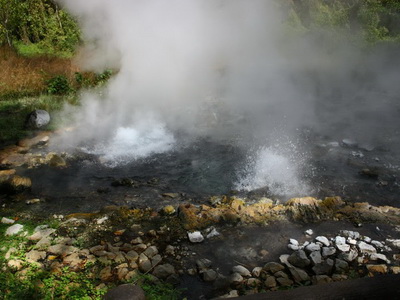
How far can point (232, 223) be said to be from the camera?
4.00 m

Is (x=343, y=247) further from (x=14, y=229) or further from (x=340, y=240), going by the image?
(x=14, y=229)

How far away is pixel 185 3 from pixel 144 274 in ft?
23.9

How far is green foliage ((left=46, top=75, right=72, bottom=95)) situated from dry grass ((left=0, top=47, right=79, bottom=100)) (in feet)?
0.67

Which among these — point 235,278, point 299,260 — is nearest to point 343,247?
point 299,260

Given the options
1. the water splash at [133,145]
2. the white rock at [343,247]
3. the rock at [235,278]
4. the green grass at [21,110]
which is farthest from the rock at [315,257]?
the green grass at [21,110]

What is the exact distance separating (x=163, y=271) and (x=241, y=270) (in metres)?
0.78

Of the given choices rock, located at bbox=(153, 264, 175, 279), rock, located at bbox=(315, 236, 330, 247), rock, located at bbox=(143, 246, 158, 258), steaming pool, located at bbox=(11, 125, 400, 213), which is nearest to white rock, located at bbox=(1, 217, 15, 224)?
steaming pool, located at bbox=(11, 125, 400, 213)

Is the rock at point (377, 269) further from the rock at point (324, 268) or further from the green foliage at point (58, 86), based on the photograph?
the green foliage at point (58, 86)

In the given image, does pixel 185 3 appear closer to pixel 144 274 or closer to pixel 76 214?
pixel 76 214

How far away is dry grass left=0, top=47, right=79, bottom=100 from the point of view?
8.59m

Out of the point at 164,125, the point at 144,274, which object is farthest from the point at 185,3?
the point at 144,274

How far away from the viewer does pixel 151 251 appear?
11.1ft

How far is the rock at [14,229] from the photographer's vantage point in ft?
11.7

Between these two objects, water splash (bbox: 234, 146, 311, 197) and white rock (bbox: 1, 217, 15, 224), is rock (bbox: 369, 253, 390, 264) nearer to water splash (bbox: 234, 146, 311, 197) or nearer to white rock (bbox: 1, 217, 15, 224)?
water splash (bbox: 234, 146, 311, 197)
